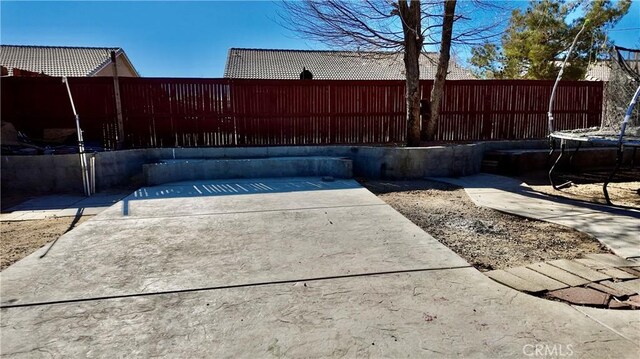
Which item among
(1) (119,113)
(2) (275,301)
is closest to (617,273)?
(2) (275,301)

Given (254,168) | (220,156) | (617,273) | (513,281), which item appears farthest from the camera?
(220,156)

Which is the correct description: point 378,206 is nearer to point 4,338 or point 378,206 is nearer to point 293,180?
point 293,180

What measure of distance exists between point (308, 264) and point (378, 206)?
2045 millimetres

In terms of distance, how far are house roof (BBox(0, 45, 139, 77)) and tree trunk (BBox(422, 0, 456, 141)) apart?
17.8 meters

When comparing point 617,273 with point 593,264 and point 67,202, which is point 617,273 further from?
point 67,202

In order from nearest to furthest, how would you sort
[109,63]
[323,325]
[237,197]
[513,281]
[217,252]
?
[323,325]
[513,281]
[217,252]
[237,197]
[109,63]

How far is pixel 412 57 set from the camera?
816 cm

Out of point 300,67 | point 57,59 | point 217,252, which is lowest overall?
point 217,252

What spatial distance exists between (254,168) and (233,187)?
1.11 meters

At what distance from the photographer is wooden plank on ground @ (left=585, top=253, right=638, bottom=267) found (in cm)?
282

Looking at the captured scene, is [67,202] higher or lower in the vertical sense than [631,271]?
higher

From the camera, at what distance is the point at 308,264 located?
2.86m

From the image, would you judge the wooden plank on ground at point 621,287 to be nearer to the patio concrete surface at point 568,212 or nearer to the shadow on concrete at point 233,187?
the patio concrete surface at point 568,212

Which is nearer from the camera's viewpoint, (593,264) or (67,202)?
(593,264)
